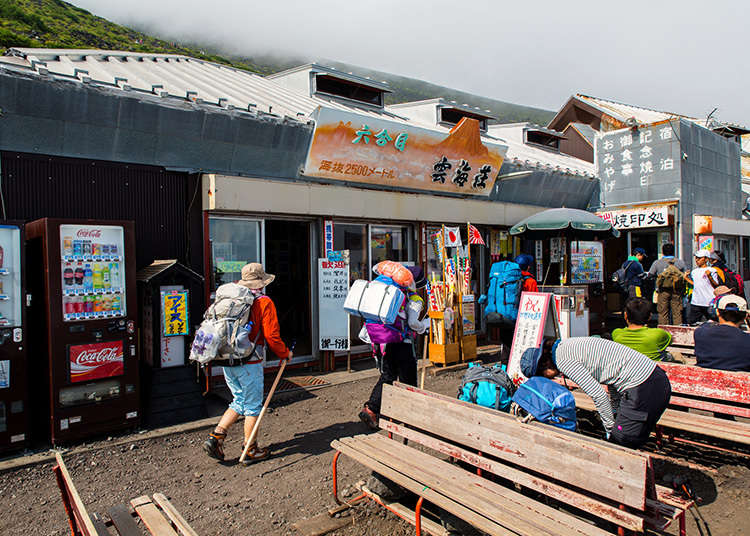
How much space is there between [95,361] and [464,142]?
771 centimetres

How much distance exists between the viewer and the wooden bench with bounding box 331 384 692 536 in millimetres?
2855

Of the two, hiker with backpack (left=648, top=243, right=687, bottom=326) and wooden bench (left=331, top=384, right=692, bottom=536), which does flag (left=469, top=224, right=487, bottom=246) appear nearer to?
hiker with backpack (left=648, top=243, right=687, bottom=326)

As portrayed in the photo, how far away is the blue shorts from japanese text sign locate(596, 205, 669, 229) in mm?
11335

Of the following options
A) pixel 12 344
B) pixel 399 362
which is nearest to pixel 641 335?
pixel 399 362

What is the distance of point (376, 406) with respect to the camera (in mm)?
5824

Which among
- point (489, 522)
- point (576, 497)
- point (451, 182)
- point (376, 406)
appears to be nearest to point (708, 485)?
point (576, 497)

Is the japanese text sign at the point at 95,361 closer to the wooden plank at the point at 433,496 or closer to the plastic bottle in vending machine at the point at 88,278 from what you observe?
the plastic bottle in vending machine at the point at 88,278

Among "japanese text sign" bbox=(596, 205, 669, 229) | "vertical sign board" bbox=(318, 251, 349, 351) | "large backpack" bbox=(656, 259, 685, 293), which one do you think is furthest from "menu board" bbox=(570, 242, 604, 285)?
"vertical sign board" bbox=(318, 251, 349, 351)

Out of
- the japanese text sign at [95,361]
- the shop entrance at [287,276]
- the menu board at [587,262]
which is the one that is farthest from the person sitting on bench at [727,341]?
the menu board at [587,262]

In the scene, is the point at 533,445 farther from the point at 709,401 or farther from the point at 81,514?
the point at 709,401

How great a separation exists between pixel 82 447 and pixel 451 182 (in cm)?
797

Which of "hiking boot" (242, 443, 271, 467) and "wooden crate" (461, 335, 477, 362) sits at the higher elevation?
"wooden crate" (461, 335, 477, 362)

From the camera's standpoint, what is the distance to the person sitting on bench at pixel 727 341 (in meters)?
4.88

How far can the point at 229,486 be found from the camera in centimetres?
470
